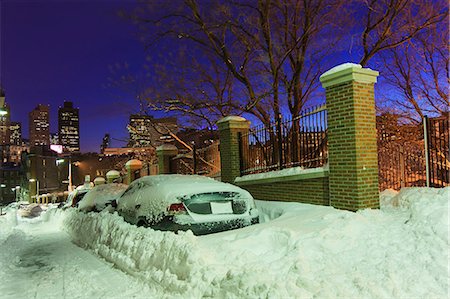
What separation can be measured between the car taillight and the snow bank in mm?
404

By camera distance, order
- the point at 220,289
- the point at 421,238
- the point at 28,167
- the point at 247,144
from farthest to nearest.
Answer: the point at 28,167
the point at 247,144
the point at 421,238
the point at 220,289

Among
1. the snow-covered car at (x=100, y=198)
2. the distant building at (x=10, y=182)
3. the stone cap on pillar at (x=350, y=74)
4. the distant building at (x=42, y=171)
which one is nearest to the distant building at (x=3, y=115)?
the snow-covered car at (x=100, y=198)

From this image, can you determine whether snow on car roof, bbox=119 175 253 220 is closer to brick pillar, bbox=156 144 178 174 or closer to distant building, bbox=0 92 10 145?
brick pillar, bbox=156 144 178 174

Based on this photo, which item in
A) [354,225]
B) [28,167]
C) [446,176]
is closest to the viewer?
[354,225]

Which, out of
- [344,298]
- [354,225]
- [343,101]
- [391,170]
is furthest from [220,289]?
[391,170]

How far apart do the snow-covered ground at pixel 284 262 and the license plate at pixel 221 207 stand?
0.57 meters

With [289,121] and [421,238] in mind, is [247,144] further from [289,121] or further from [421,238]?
[421,238]

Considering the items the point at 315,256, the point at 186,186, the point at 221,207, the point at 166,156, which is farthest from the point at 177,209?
the point at 166,156

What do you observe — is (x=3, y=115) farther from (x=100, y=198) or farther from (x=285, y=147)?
(x=285, y=147)

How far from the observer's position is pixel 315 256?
4.46m

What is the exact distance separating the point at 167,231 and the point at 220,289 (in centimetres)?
204

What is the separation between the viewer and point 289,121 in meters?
8.46

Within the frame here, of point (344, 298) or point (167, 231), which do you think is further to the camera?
point (167, 231)

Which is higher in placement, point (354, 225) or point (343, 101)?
point (343, 101)
